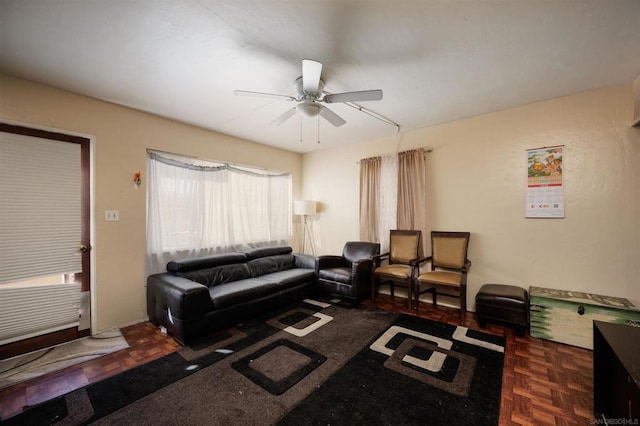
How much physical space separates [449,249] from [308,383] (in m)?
2.45

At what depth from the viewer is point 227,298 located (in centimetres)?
268

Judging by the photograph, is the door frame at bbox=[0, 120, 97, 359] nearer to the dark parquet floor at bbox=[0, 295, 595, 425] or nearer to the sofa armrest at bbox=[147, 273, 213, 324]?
the dark parquet floor at bbox=[0, 295, 595, 425]

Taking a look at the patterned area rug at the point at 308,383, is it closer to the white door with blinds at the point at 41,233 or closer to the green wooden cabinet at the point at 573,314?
the green wooden cabinet at the point at 573,314

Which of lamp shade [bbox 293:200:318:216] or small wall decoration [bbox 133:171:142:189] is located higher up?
small wall decoration [bbox 133:171:142:189]

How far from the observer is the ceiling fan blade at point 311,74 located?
5.84ft

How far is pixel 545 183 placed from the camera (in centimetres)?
282

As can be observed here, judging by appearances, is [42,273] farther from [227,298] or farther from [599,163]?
[599,163]

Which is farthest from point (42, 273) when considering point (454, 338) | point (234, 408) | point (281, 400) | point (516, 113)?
point (516, 113)

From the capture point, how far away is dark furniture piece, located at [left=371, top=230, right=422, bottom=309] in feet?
10.8

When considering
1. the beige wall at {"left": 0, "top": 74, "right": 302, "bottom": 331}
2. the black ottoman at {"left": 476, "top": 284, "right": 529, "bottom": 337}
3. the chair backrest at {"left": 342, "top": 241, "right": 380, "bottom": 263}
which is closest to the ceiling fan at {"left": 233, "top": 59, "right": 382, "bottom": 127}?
the beige wall at {"left": 0, "top": 74, "right": 302, "bottom": 331}

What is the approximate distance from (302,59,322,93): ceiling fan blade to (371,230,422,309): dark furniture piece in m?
2.40

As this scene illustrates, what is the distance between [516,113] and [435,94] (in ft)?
3.86

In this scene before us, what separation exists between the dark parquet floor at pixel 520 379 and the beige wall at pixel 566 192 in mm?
811

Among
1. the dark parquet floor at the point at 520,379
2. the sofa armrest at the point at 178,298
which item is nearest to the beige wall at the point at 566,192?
the dark parquet floor at the point at 520,379
